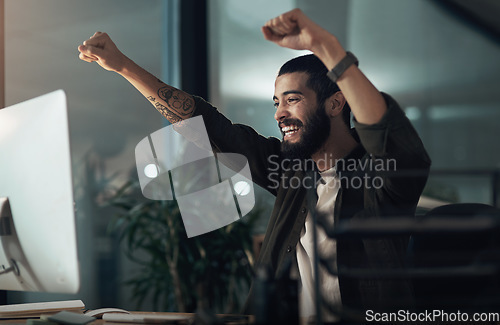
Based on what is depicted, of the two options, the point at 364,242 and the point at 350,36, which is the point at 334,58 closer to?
the point at 364,242

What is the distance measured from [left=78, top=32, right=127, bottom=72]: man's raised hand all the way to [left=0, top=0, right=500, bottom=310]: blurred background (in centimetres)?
120

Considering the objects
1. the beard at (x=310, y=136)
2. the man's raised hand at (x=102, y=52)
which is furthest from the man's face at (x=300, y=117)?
the man's raised hand at (x=102, y=52)

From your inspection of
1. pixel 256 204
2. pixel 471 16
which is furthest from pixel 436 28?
pixel 256 204

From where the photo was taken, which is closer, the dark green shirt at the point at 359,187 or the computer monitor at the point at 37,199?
the computer monitor at the point at 37,199

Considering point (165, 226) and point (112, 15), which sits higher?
point (112, 15)

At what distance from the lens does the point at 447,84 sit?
315cm

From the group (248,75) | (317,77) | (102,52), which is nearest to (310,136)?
(317,77)

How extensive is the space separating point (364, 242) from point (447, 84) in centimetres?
230

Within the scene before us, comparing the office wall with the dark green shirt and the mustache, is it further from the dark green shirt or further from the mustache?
the mustache

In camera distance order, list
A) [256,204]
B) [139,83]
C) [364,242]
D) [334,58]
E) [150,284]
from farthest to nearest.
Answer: [256,204]
[150,284]
[139,83]
[364,242]
[334,58]

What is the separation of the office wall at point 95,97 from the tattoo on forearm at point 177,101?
0.75 metres

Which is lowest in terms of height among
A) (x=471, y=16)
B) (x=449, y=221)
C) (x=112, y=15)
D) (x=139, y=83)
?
(x=449, y=221)

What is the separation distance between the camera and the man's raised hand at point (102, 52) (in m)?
1.24

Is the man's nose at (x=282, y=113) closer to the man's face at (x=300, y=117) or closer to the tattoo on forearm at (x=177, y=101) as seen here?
the man's face at (x=300, y=117)
